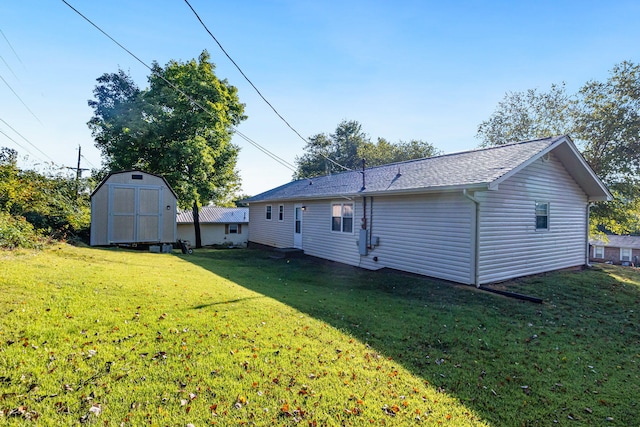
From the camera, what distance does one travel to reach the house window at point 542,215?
1038 centimetres

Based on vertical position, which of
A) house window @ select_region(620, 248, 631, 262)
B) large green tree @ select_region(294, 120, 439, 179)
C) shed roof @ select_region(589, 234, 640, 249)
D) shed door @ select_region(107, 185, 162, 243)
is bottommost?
house window @ select_region(620, 248, 631, 262)

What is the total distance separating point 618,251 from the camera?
4106cm

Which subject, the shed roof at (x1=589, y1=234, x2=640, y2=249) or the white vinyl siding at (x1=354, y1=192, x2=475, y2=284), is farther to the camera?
the shed roof at (x1=589, y1=234, x2=640, y2=249)

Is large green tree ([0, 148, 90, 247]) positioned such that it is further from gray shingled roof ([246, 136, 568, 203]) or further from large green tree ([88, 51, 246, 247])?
gray shingled roof ([246, 136, 568, 203])

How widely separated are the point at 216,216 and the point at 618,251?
48.9m

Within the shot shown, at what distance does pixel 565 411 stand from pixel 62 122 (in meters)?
20.8

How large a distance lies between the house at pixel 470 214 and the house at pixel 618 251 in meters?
36.4

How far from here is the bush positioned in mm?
8789

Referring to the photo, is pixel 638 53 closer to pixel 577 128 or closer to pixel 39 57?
pixel 577 128

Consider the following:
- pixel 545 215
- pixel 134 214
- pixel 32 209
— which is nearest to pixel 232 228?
pixel 134 214

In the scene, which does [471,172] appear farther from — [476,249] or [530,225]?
[530,225]

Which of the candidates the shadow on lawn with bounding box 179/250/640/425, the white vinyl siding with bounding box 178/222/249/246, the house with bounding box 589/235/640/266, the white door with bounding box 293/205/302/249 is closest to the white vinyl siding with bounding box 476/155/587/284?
the shadow on lawn with bounding box 179/250/640/425

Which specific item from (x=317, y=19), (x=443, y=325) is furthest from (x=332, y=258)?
(x=317, y=19)

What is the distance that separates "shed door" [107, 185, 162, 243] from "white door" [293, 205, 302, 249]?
264 inches
